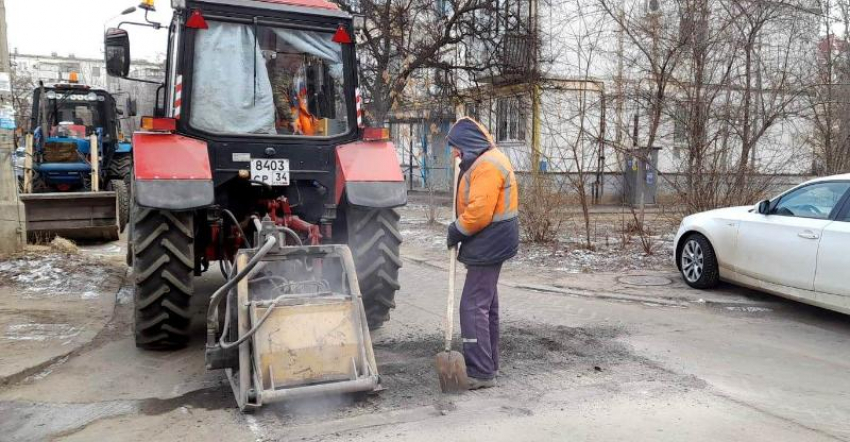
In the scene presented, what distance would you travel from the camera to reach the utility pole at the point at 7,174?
8.84 meters

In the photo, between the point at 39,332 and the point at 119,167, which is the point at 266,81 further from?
the point at 119,167

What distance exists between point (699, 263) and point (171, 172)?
Result: 6213 mm

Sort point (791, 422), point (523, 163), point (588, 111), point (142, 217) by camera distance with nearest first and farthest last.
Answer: point (791, 422)
point (142, 217)
point (588, 111)
point (523, 163)

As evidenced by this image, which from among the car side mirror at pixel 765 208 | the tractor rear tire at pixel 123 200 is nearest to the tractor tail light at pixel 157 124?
the car side mirror at pixel 765 208

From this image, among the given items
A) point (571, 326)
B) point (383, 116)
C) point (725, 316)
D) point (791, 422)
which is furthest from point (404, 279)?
point (383, 116)

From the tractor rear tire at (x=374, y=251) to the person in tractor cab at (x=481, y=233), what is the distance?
3.18 ft

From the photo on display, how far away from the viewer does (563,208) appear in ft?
37.4

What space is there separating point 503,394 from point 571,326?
2.12 m

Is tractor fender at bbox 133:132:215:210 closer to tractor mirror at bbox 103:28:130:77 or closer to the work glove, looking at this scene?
tractor mirror at bbox 103:28:130:77

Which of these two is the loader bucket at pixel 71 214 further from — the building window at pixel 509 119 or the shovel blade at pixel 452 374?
the building window at pixel 509 119

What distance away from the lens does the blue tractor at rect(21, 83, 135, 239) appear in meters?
11.0

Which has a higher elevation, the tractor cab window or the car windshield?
the tractor cab window

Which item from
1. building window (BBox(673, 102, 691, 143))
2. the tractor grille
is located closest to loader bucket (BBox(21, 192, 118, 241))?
the tractor grille

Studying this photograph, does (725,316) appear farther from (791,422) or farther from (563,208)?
(563,208)
